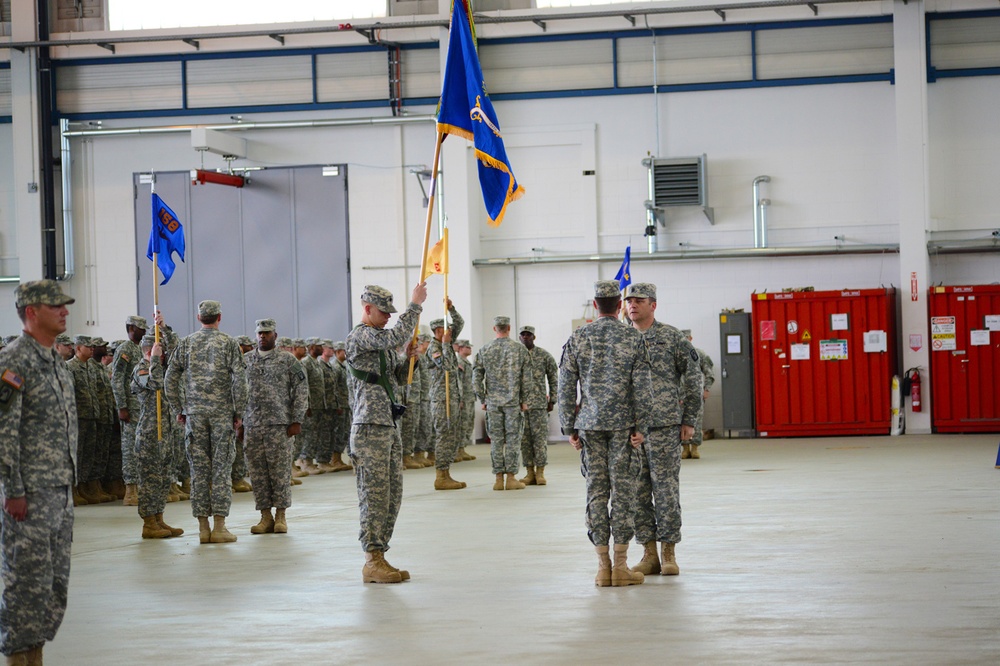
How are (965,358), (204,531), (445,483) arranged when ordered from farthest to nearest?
(965,358) < (445,483) < (204,531)

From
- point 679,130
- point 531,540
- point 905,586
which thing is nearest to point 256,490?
point 531,540

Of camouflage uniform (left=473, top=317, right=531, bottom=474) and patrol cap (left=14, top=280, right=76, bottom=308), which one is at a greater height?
patrol cap (left=14, top=280, right=76, bottom=308)

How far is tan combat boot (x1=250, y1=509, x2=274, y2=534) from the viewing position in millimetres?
10521

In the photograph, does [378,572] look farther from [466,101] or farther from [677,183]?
[677,183]

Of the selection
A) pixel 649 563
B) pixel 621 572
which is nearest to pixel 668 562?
pixel 649 563

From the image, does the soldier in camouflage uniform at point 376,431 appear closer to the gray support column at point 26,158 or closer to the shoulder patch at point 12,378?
the shoulder patch at point 12,378

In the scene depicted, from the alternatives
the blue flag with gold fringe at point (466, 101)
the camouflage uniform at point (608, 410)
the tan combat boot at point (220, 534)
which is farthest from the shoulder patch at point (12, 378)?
the tan combat boot at point (220, 534)

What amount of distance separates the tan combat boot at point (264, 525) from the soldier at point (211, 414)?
48 cm

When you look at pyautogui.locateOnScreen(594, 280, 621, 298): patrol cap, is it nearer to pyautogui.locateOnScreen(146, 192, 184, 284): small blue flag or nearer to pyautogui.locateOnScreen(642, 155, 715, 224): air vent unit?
pyautogui.locateOnScreen(146, 192, 184, 284): small blue flag

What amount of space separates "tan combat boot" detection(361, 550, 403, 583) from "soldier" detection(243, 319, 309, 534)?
277 cm

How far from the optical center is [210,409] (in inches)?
391

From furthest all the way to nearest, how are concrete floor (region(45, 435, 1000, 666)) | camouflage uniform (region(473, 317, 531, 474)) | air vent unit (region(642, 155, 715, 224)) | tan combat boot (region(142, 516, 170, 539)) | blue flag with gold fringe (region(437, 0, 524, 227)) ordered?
1. air vent unit (region(642, 155, 715, 224))
2. camouflage uniform (region(473, 317, 531, 474))
3. tan combat boot (region(142, 516, 170, 539))
4. blue flag with gold fringe (region(437, 0, 524, 227))
5. concrete floor (region(45, 435, 1000, 666))

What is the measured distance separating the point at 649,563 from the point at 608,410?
115 centimetres

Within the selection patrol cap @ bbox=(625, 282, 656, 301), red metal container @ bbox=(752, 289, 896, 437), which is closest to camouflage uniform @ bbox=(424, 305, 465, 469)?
patrol cap @ bbox=(625, 282, 656, 301)
